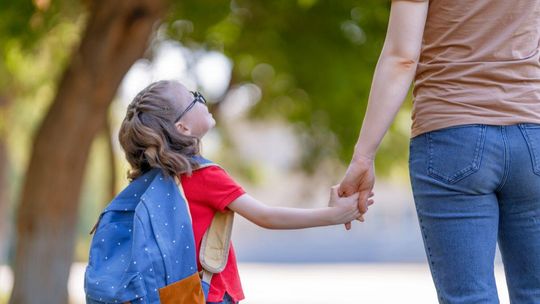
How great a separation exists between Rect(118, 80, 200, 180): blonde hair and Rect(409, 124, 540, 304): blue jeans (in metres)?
0.87

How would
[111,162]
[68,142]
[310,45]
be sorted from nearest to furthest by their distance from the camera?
1. [68,142]
2. [310,45]
3. [111,162]

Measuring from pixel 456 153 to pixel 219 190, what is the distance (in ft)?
2.97

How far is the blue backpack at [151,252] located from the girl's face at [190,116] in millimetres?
194

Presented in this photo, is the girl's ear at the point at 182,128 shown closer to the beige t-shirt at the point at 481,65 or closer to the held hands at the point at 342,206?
the held hands at the point at 342,206

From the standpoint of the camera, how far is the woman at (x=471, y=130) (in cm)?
288

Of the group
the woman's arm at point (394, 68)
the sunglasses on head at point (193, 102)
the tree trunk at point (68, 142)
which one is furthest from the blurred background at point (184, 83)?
the woman's arm at point (394, 68)

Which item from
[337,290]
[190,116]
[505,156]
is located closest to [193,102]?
[190,116]

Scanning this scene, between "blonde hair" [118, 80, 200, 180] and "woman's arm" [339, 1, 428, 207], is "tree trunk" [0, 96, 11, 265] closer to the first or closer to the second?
"blonde hair" [118, 80, 200, 180]

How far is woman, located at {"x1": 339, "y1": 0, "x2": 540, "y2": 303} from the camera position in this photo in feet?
9.46

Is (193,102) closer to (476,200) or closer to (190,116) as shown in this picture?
(190,116)

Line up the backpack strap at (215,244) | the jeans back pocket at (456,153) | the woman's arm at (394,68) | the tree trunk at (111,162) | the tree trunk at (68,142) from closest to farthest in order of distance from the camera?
1. the jeans back pocket at (456,153)
2. the woman's arm at (394,68)
3. the backpack strap at (215,244)
4. the tree trunk at (68,142)
5. the tree trunk at (111,162)

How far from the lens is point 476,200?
2893 mm

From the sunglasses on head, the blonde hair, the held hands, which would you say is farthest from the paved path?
the blonde hair

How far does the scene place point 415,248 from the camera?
43.2 meters
